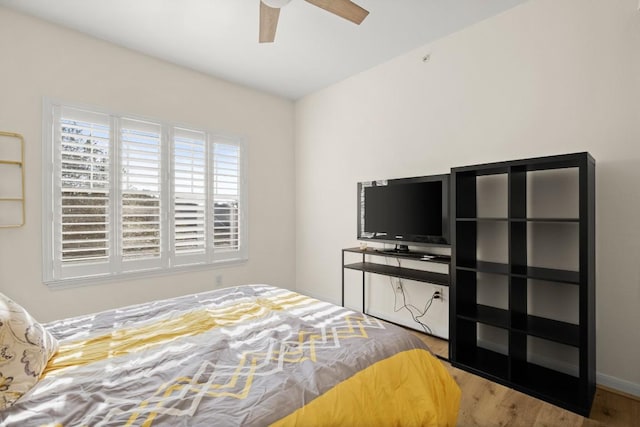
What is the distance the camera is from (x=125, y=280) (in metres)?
2.99

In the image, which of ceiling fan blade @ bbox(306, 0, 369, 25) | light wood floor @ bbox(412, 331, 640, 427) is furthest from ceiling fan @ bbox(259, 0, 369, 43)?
light wood floor @ bbox(412, 331, 640, 427)

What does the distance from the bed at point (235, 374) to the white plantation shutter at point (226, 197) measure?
1.90 m

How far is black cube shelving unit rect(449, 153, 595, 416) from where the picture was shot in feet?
5.98

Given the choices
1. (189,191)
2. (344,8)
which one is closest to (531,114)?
(344,8)

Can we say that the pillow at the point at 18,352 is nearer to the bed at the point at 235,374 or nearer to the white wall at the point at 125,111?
the bed at the point at 235,374

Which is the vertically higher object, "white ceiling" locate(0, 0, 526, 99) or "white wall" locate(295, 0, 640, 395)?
"white ceiling" locate(0, 0, 526, 99)

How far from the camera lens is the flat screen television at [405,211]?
271 cm

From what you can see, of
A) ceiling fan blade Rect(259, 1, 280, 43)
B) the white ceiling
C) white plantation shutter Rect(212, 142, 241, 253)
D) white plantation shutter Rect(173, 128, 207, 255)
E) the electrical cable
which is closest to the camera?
ceiling fan blade Rect(259, 1, 280, 43)

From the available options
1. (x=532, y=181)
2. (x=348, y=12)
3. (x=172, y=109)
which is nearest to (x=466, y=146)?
(x=532, y=181)

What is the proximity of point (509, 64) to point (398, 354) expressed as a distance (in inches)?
95.0

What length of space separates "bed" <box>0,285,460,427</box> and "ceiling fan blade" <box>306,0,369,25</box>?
1.88 m

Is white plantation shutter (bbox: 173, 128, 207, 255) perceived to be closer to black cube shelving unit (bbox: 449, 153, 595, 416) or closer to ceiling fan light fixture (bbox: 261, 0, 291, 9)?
ceiling fan light fixture (bbox: 261, 0, 291, 9)

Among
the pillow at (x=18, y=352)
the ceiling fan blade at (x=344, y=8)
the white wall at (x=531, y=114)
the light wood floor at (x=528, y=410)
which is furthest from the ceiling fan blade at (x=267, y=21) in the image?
the light wood floor at (x=528, y=410)

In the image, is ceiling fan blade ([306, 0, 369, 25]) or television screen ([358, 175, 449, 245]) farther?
television screen ([358, 175, 449, 245])
